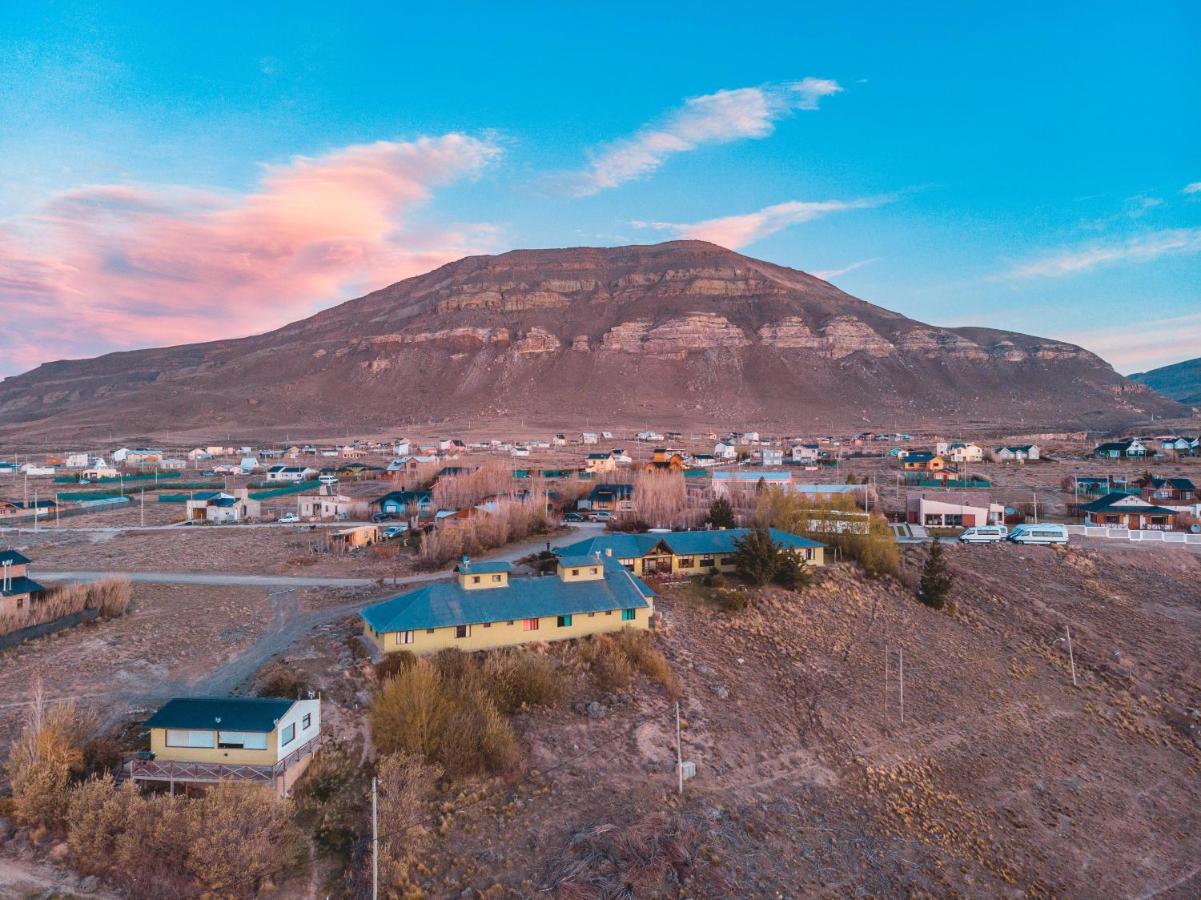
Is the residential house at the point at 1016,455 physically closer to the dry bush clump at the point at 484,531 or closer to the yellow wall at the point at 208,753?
the dry bush clump at the point at 484,531

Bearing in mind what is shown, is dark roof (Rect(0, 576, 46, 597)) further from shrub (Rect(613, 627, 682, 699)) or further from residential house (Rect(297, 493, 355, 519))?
residential house (Rect(297, 493, 355, 519))

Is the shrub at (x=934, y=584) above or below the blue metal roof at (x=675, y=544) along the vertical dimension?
below

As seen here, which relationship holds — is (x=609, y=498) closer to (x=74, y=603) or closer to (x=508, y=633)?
(x=508, y=633)

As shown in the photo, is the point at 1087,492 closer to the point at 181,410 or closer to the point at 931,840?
the point at 931,840

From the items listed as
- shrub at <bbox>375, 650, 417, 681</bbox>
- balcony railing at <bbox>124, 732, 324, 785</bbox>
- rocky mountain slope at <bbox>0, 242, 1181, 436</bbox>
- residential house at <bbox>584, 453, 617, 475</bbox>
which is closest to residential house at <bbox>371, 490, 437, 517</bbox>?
residential house at <bbox>584, 453, 617, 475</bbox>

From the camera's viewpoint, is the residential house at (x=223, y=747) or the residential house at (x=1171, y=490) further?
the residential house at (x=1171, y=490)

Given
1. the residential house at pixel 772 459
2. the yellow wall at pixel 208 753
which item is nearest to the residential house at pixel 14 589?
the yellow wall at pixel 208 753

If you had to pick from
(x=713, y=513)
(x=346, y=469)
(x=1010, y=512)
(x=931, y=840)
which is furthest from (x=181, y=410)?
(x=931, y=840)
